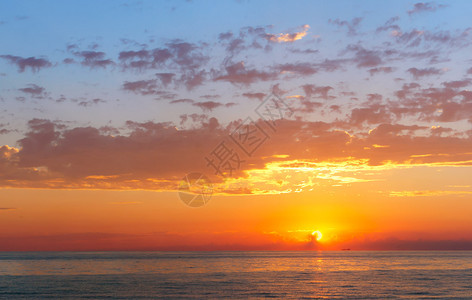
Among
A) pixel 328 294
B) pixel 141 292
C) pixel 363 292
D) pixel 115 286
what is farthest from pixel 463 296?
pixel 115 286

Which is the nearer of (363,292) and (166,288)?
(363,292)

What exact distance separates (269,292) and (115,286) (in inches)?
1283

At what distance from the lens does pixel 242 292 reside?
8294 cm

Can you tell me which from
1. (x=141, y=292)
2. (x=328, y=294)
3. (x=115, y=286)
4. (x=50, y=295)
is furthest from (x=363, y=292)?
(x=50, y=295)

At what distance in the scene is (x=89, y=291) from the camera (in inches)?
3334

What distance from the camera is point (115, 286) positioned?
94.1m

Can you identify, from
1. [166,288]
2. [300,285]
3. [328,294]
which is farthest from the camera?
[300,285]

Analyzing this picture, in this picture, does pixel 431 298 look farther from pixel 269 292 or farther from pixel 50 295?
pixel 50 295

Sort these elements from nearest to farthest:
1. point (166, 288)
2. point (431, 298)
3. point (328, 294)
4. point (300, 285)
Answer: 1. point (431, 298)
2. point (328, 294)
3. point (166, 288)
4. point (300, 285)

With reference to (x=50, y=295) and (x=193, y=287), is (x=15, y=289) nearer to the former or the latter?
(x=50, y=295)

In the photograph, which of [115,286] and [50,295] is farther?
[115,286]

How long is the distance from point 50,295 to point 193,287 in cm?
2671

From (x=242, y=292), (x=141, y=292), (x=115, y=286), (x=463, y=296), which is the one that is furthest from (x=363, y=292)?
(x=115, y=286)

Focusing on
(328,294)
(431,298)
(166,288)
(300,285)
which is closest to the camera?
(431,298)
